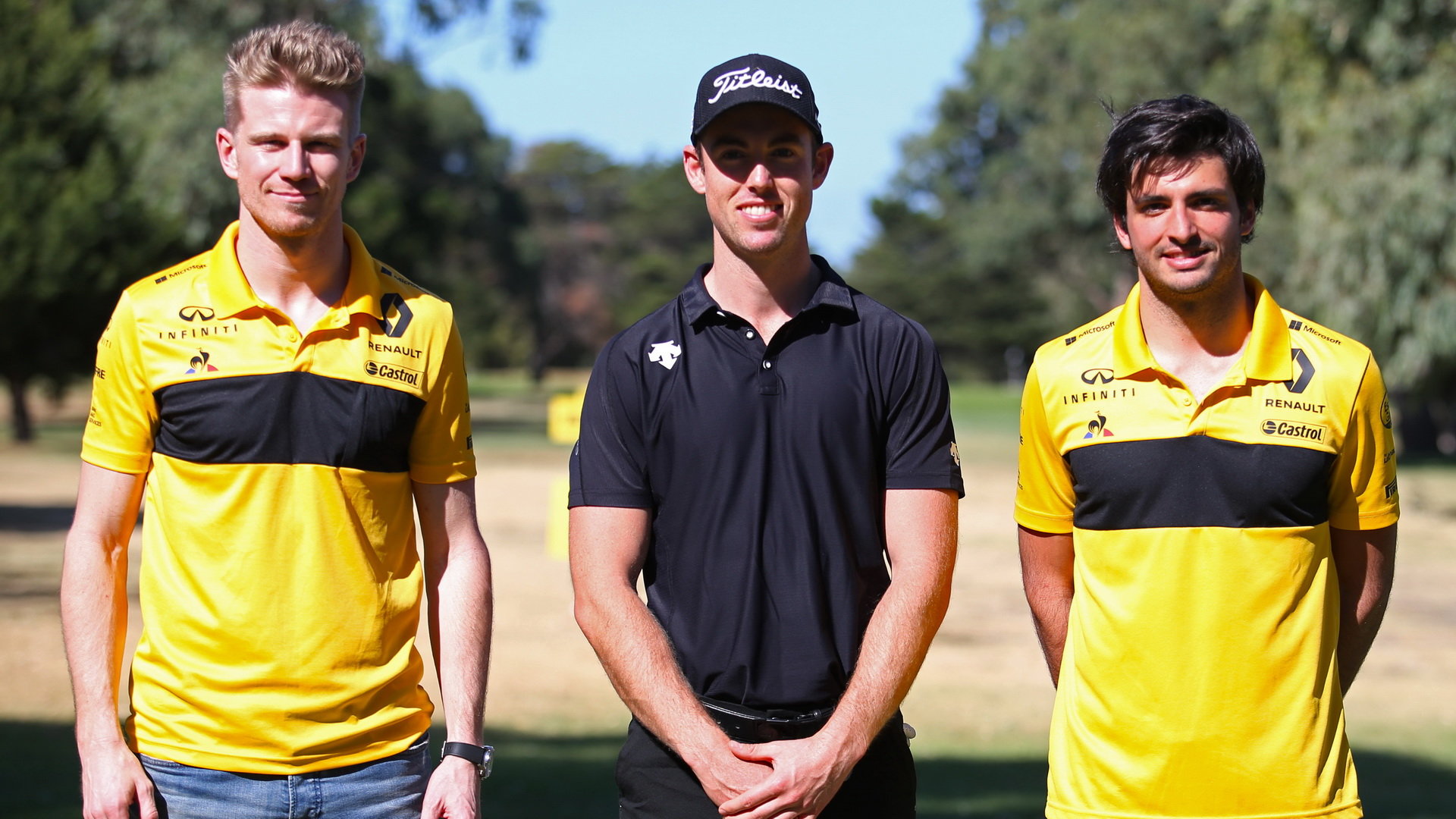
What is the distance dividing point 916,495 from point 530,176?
115130 millimetres

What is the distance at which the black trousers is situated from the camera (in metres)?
3.44

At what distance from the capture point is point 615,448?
11.7ft

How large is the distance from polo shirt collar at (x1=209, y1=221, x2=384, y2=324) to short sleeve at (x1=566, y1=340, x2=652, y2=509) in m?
0.59

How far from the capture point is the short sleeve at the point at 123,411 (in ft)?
11.6

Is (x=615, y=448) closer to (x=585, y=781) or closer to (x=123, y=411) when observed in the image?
(x=123, y=411)

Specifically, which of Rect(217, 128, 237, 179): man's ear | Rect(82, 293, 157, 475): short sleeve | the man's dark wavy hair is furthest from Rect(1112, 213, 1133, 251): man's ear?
Rect(82, 293, 157, 475): short sleeve

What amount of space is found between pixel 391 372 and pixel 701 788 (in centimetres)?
120

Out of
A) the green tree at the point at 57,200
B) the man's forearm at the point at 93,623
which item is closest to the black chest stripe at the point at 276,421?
the man's forearm at the point at 93,623

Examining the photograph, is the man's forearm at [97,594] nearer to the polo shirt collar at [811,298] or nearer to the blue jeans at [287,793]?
the blue jeans at [287,793]

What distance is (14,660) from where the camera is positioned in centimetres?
1279

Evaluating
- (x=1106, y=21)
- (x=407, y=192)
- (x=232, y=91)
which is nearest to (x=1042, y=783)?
(x=232, y=91)

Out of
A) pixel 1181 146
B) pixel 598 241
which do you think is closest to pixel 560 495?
pixel 1181 146

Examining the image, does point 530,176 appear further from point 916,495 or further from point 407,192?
point 916,495

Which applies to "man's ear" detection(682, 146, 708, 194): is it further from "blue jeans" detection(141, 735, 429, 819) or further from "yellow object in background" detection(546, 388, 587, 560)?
"yellow object in background" detection(546, 388, 587, 560)
